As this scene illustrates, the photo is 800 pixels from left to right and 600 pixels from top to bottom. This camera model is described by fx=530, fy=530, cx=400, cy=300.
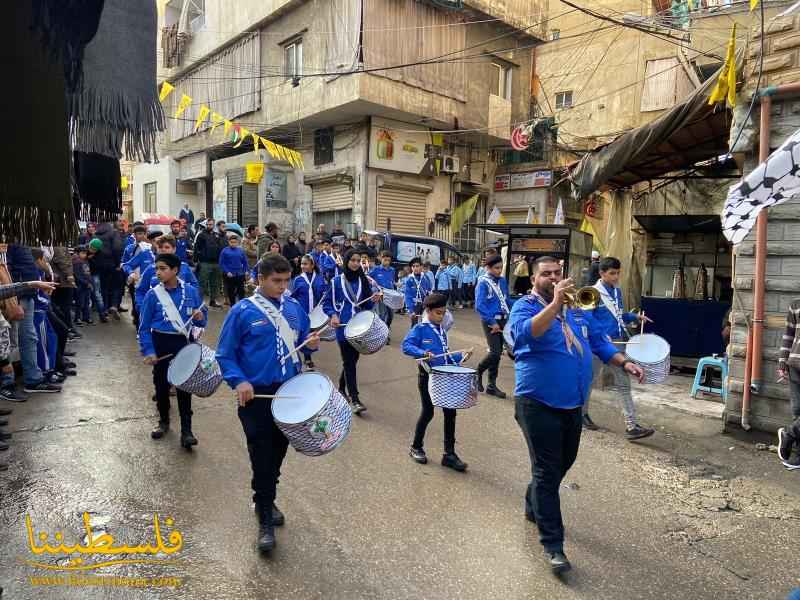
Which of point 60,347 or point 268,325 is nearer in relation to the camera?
point 268,325

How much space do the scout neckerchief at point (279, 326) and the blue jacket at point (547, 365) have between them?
4.91 ft

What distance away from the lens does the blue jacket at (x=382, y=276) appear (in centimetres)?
1126

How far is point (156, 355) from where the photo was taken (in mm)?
5199

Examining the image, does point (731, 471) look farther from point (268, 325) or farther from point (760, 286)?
point (268, 325)

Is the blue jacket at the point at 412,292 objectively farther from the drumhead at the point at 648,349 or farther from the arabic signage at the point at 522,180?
the arabic signage at the point at 522,180

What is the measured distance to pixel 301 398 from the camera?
333 cm

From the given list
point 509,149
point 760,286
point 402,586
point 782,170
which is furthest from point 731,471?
point 509,149

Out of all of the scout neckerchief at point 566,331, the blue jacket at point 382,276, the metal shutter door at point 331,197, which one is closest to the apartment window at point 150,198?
the metal shutter door at point 331,197

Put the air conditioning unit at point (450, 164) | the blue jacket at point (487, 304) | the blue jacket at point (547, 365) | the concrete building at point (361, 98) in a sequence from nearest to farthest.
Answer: the blue jacket at point (547, 365), the blue jacket at point (487, 304), the concrete building at point (361, 98), the air conditioning unit at point (450, 164)

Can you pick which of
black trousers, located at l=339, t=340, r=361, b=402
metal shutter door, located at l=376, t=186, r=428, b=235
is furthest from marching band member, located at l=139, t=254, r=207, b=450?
metal shutter door, located at l=376, t=186, r=428, b=235

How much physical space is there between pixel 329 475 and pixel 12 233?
331 cm

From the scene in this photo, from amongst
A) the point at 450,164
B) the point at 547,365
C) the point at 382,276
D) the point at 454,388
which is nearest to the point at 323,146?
the point at 450,164

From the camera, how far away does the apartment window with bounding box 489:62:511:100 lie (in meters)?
21.9

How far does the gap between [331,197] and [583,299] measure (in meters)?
17.9
